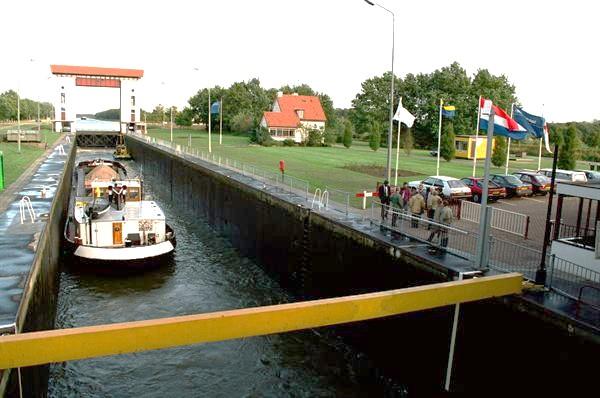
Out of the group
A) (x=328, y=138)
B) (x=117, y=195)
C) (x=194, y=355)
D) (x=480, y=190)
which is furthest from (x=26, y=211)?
(x=328, y=138)

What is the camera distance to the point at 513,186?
28578 millimetres

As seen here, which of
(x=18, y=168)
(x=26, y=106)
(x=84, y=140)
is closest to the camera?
(x=18, y=168)

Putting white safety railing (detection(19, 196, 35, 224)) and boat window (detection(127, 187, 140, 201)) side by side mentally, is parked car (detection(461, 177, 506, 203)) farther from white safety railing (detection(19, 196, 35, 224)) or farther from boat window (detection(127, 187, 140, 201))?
white safety railing (detection(19, 196, 35, 224))

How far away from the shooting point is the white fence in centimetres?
1939

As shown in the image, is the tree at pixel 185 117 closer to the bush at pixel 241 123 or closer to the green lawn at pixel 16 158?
the bush at pixel 241 123

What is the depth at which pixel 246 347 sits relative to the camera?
49.7 ft

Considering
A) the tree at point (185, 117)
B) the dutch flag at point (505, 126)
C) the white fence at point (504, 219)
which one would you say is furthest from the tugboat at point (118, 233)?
the tree at point (185, 117)

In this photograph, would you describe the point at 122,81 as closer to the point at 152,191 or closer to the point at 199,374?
the point at 152,191

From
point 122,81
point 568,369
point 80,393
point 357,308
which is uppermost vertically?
point 122,81

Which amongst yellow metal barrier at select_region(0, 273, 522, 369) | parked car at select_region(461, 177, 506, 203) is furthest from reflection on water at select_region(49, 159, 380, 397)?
parked car at select_region(461, 177, 506, 203)

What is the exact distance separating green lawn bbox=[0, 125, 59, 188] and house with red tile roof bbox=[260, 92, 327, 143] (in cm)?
3449

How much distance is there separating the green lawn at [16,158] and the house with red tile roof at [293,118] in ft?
113

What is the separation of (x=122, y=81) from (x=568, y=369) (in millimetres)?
105706

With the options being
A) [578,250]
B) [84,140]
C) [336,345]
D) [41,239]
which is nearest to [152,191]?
[41,239]
